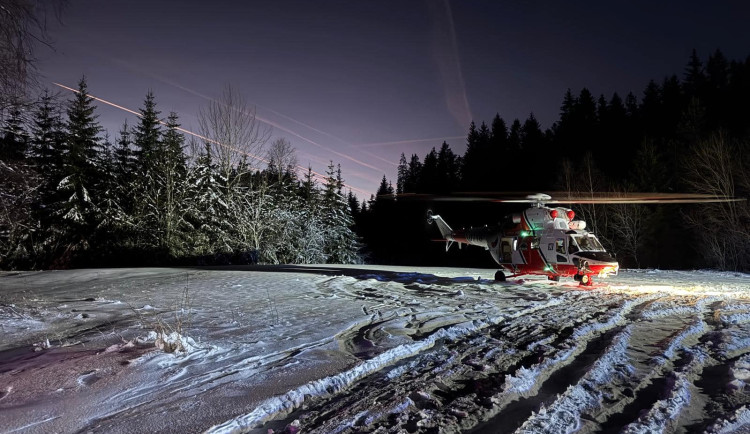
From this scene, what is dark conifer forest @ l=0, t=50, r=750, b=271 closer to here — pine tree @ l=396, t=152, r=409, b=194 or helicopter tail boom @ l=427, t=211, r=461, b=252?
helicopter tail boom @ l=427, t=211, r=461, b=252

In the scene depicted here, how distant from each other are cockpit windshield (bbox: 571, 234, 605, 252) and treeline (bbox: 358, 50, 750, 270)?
19.7 feet

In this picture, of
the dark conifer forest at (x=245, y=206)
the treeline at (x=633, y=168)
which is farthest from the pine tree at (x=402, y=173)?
the dark conifer forest at (x=245, y=206)

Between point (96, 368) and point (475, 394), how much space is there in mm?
3759

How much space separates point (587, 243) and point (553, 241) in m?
0.94

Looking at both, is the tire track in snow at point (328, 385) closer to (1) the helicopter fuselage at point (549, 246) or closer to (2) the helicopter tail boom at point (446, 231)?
(1) the helicopter fuselage at point (549, 246)

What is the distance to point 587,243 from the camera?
1196cm

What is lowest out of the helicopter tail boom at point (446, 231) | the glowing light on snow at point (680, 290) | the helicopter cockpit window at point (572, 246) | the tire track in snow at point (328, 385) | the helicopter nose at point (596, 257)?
the tire track in snow at point (328, 385)

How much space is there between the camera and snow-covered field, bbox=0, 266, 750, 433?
299cm

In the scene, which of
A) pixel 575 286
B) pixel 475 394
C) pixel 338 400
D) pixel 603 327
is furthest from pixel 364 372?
pixel 575 286

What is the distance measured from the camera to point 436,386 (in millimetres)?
3658

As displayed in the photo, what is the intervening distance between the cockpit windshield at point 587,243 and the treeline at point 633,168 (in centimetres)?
599

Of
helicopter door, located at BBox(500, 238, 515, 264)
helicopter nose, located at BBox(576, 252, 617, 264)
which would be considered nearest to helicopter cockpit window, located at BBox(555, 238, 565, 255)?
helicopter nose, located at BBox(576, 252, 617, 264)

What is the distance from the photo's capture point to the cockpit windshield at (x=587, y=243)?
11.8 meters

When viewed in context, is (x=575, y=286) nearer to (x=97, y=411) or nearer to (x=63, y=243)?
(x=97, y=411)
